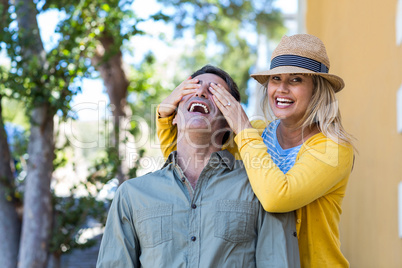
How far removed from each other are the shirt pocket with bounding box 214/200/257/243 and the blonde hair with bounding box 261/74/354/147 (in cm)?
50

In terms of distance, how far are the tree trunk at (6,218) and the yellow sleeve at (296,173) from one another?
10.9 feet

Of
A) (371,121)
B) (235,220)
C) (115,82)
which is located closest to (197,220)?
(235,220)

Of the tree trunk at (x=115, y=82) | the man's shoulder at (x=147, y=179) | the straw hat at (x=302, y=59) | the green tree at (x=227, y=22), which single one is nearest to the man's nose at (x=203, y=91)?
the straw hat at (x=302, y=59)

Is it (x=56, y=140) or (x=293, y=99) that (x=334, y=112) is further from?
(x=56, y=140)

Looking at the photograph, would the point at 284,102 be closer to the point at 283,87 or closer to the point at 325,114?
the point at 283,87

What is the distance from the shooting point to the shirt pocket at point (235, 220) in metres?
2.37

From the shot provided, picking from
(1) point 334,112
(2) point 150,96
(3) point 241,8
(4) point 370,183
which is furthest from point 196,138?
(3) point 241,8

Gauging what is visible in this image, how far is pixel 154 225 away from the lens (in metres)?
2.43

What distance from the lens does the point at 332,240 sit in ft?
8.05

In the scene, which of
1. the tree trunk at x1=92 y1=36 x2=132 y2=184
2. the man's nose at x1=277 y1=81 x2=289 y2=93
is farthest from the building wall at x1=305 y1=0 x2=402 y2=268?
the tree trunk at x1=92 y1=36 x2=132 y2=184

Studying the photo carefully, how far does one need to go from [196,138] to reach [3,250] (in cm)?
322

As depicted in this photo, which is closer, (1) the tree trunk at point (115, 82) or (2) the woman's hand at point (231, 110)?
(2) the woman's hand at point (231, 110)

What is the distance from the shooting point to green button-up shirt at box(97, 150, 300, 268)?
7.72ft

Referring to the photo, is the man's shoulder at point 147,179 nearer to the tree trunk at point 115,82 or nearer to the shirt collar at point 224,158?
the shirt collar at point 224,158
